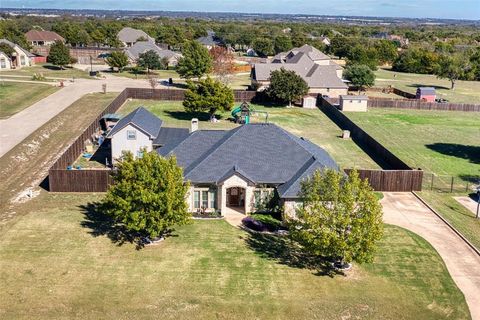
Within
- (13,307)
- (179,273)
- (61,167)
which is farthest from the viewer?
(61,167)

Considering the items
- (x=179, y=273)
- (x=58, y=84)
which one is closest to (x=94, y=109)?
(x=58, y=84)

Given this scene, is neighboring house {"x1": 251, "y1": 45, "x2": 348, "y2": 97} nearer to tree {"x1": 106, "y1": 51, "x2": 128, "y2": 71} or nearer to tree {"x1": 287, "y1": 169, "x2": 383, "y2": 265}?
tree {"x1": 106, "y1": 51, "x2": 128, "y2": 71}

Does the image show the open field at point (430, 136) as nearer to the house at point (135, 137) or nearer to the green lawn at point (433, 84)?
the green lawn at point (433, 84)

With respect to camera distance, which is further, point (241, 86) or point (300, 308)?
point (241, 86)

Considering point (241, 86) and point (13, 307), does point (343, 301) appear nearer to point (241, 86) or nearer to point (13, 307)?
point (13, 307)

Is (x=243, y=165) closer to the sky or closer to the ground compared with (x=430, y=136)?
closer to the sky

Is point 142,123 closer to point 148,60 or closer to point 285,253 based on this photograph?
point 285,253

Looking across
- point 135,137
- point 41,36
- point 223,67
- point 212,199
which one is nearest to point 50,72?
point 223,67
